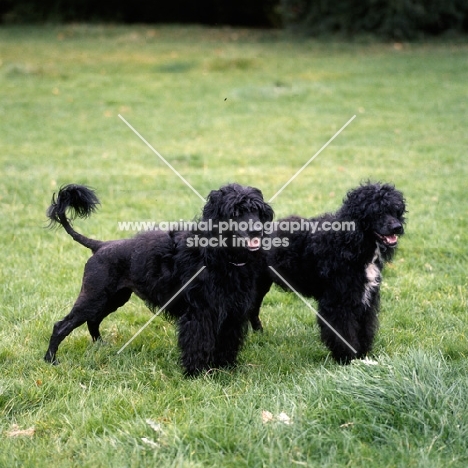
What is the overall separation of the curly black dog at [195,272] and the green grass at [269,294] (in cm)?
28

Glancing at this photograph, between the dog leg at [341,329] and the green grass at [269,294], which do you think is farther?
the dog leg at [341,329]

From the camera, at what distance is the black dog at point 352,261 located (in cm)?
464

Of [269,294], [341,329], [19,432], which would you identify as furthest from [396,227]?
[19,432]

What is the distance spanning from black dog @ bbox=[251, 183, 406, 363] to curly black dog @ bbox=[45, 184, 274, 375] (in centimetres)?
59

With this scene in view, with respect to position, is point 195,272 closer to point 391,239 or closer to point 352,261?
point 352,261

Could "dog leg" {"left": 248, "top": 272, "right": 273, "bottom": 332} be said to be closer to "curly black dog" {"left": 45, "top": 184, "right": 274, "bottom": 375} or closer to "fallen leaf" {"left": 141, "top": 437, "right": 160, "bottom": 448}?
"curly black dog" {"left": 45, "top": 184, "right": 274, "bottom": 375}

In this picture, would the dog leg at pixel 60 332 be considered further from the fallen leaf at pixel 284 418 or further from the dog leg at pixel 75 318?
the fallen leaf at pixel 284 418

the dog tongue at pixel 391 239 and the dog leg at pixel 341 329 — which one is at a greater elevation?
the dog tongue at pixel 391 239

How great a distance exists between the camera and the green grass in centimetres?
351

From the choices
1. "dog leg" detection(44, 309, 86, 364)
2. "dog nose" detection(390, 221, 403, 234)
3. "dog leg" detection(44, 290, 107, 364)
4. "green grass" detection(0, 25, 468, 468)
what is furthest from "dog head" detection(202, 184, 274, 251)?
"dog leg" detection(44, 309, 86, 364)

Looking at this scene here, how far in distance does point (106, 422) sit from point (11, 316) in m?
2.13

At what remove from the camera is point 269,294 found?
6.17 m

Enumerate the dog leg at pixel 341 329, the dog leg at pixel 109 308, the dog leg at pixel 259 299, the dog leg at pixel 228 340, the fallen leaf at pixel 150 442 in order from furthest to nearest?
the dog leg at pixel 259 299 < the dog leg at pixel 109 308 < the dog leg at pixel 341 329 < the dog leg at pixel 228 340 < the fallen leaf at pixel 150 442

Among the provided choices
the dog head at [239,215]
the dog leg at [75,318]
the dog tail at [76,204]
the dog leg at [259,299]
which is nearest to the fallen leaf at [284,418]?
the dog head at [239,215]
